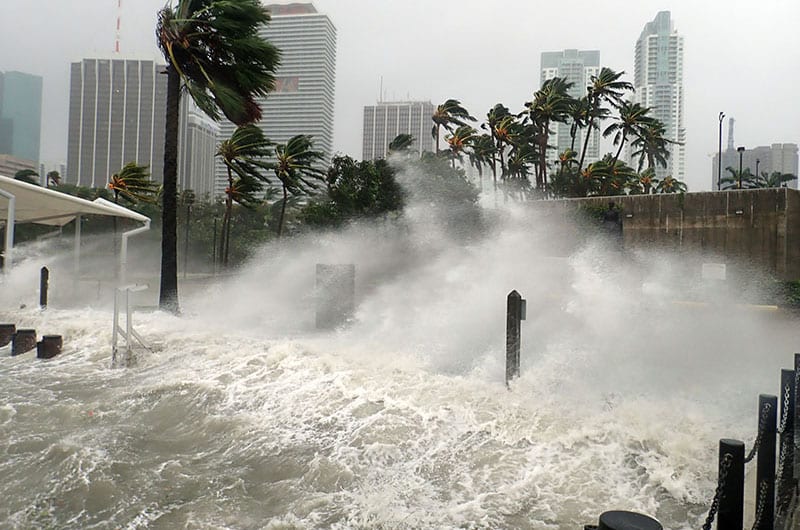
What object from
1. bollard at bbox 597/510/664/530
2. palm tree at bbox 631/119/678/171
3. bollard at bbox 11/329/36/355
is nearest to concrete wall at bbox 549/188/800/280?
palm tree at bbox 631/119/678/171

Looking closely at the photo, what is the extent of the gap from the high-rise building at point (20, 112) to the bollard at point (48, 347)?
56.2 m

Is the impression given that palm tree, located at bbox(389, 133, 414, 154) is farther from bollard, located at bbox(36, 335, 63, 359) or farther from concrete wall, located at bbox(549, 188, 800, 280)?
bollard, located at bbox(36, 335, 63, 359)

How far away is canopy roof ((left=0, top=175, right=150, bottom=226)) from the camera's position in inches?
520

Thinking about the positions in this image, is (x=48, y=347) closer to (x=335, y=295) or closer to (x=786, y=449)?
(x=335, y=295)

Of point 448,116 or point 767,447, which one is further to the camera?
point 448,116

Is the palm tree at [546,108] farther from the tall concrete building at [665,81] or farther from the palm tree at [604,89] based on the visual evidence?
the tall concrete building at [665,81]

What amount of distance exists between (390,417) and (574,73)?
113085mm

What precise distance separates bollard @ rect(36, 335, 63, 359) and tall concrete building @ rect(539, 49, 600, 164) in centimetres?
8412

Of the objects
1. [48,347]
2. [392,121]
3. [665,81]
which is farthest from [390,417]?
[665,81]

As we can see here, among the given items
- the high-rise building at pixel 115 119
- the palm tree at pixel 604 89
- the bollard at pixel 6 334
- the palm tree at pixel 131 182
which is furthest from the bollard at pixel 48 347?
the high-rise building at pixel 115 119

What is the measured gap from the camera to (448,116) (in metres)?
42.8

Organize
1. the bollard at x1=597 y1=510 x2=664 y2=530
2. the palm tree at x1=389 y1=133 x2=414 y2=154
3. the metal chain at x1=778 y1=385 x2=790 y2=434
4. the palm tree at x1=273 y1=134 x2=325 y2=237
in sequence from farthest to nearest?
1. the palm tree at x1=389 y1=133 x2=414 y2=154
2. the palm tree at x1=273 y1=134 x2=325 y2=237
3. the metal chain at x1=778 y1=385 x2=790 y2=434
4. the bollard at x1=597 y1=510 x2=664 y2=530

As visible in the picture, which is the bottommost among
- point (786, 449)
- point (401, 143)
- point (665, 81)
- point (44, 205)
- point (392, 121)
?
point (786, 449)

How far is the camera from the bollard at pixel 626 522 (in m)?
2.64
